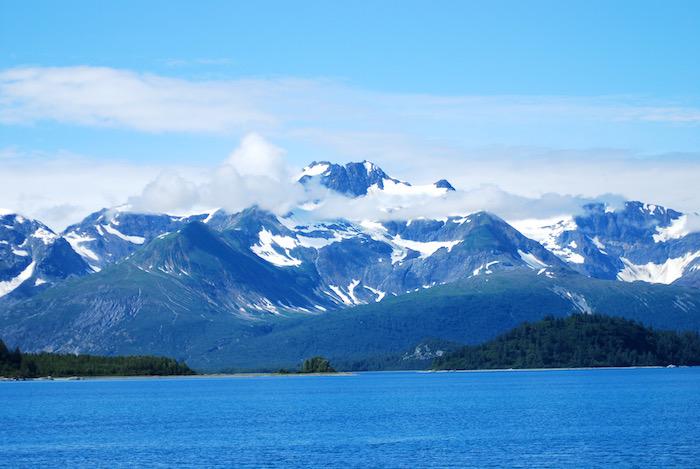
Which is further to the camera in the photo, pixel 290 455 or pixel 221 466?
pixel 290 455

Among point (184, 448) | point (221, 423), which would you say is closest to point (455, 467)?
point (184, 448)

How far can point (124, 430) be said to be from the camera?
158000mm

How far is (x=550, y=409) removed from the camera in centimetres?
18650

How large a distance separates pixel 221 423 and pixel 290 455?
156ft

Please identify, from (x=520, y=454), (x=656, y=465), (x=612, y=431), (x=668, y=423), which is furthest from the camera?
(x=668, y=423)

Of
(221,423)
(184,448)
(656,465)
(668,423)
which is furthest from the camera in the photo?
(221,423)

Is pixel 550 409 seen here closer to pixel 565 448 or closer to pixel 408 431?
pixel 408 431

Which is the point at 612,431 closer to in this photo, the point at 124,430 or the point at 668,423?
the point at 668,423

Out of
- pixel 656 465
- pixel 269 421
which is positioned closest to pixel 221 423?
pixel 269 421

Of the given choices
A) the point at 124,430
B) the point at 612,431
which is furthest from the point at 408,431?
the point at 124,430

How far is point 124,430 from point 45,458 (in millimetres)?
35449

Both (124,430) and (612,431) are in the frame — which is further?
(124,430)

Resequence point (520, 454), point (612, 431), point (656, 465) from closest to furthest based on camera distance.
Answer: point (656, 465), point (520, 454), point (612, 431)

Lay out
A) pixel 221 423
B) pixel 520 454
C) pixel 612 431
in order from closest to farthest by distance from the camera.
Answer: pixel 520 454 → pixel 612 431 → pixel 221 423
